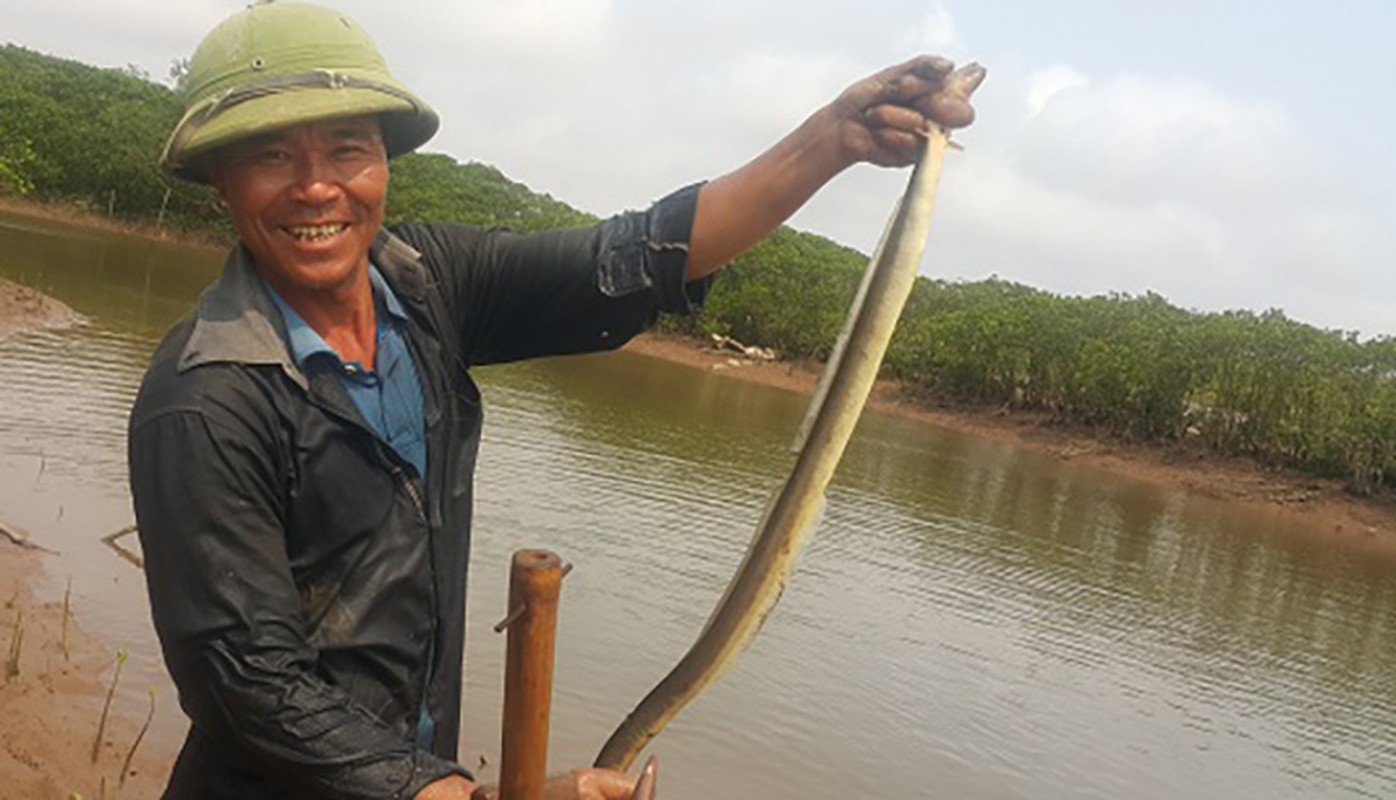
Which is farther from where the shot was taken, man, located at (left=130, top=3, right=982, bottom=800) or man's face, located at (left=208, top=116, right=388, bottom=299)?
man's face, located at (left=208, top=116, right=388, bottom=299)

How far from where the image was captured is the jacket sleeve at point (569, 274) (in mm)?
2607

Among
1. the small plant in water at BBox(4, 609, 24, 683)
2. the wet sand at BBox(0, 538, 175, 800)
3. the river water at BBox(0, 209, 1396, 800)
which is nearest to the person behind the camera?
the wet sand at BBox(0, 538, 175, 800)

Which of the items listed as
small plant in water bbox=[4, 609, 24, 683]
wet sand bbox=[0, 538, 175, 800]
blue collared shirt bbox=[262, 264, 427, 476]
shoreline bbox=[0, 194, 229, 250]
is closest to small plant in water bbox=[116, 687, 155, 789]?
wet sand bbox=[0, 538, 175, 800]

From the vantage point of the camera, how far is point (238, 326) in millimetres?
1965

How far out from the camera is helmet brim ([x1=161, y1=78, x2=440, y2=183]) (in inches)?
77.3

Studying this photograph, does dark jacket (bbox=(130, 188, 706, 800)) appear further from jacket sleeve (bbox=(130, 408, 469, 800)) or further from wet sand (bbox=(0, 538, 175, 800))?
wet sand (bbox=(0, 538, 175, 800))

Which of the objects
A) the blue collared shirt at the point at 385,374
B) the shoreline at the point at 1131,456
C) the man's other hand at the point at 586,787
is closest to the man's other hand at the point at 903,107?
the blue collared shirt at the point at 385,374

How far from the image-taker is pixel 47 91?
54469mm

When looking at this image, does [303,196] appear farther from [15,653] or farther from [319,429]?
[15,653]

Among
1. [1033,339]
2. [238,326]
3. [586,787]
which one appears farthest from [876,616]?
[1033,339]

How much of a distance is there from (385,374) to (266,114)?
0.51 metres

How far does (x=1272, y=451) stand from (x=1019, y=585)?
1688cm

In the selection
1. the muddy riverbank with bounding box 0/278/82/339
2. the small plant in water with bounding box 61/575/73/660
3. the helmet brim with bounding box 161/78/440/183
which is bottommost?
the small plant in water with bounding box 61/575/73/660

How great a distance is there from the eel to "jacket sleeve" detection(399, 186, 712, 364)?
663 millimetres
